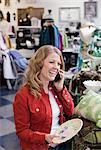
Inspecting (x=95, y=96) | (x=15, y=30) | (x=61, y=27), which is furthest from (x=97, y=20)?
(x=95, y=96)

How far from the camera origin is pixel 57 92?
1.91m

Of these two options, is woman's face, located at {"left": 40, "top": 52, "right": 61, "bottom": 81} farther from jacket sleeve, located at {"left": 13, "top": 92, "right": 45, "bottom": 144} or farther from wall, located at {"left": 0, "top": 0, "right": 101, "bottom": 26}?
wall, located at {"left": 0, "top": 0, "right": 101, "bottom": 26}

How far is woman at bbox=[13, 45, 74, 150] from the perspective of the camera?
1.69m

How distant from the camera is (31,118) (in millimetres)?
1729

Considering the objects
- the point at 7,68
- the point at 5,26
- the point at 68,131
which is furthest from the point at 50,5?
the point at 68,131

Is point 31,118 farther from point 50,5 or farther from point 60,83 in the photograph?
point 50,5

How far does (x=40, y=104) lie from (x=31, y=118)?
0.10 m

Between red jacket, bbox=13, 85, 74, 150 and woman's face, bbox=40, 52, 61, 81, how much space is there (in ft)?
0.36

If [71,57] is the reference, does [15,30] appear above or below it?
above

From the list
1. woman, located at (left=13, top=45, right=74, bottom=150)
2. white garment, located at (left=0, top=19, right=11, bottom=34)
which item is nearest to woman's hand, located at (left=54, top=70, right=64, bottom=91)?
woman, located at (left=13, top=45, right=74, bottom=150)

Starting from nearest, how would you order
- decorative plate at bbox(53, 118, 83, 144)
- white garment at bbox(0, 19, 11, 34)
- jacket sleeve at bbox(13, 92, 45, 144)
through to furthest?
decorative plate at bbox(53, 118, 83, 144) < jacket sleeve at bbox(13, 92, 45, 144) < white garment at bbox(0, 19, 11, 34)

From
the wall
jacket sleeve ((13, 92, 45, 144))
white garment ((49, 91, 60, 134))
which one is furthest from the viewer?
the wall

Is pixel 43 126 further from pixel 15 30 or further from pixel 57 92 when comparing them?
pixel 15 30

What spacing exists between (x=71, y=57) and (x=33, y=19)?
161 cm
